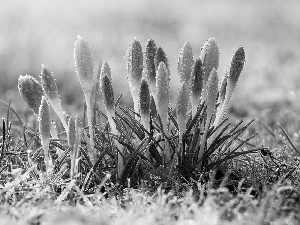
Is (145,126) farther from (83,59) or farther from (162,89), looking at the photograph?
(83,59)

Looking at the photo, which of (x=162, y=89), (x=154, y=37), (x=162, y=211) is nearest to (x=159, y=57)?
(x=162, y=89)

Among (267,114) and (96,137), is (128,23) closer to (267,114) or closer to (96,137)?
(267,114)

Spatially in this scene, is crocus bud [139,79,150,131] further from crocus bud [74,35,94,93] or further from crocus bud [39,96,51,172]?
crocus bud [39,96,51,172]

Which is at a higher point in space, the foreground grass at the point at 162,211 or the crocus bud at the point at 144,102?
the crocus bud at the point at 144,102

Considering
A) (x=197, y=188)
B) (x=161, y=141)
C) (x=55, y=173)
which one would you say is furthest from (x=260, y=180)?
(x=55, y=173)

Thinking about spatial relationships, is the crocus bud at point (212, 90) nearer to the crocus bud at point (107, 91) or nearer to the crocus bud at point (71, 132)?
the crocus bud at point (107, 91)

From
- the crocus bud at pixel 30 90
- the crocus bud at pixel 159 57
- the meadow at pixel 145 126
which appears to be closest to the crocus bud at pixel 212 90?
the meadow at pixel 145 126
